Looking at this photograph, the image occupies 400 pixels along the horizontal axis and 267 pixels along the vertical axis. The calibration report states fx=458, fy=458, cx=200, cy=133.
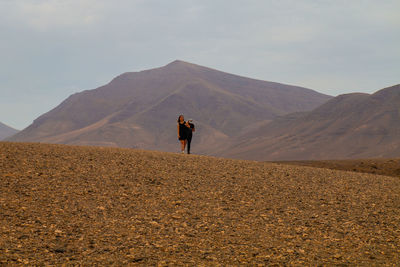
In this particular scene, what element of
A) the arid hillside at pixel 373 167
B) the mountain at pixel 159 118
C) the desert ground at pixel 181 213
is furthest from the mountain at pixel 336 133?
the desert ground at pixel 181 213

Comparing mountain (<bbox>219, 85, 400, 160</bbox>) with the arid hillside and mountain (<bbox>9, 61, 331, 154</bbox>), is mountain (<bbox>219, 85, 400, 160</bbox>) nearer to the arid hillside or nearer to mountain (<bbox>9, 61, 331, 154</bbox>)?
mountain (<bbox>9, 61, 331, 154</bbox>)

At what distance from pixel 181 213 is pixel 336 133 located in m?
98.4

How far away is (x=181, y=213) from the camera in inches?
432

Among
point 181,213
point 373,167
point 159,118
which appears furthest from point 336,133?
point 181,213

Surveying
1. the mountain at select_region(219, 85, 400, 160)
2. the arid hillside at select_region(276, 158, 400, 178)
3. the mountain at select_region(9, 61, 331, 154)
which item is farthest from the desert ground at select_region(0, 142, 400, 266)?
the mountain at select_region(9, 61, 331, 154)

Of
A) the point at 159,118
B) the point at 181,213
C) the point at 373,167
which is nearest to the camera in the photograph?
the point at 181,213

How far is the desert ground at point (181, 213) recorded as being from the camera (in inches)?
322

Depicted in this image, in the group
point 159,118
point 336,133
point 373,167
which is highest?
point 159,118

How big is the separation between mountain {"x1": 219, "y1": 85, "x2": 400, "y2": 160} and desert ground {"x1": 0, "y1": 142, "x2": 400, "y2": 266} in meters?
73.8

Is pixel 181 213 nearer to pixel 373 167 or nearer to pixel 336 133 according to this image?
pixel 373 167

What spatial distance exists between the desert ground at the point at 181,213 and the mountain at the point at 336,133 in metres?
73.8

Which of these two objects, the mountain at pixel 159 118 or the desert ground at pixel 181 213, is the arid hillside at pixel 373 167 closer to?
the desert ground at pixel 181 213

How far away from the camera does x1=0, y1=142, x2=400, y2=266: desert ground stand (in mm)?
8188

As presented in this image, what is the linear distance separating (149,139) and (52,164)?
12894 centimetres
